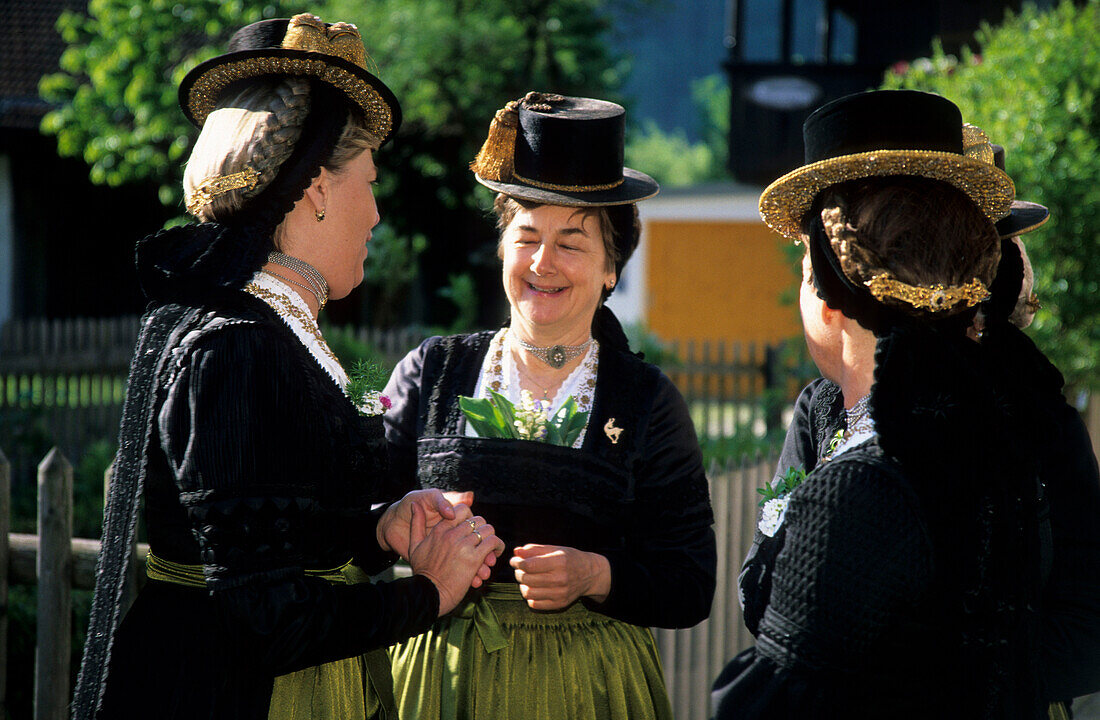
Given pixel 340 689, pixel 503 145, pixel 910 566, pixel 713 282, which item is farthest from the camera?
pixel 713 282

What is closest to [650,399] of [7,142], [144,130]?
[144,130]

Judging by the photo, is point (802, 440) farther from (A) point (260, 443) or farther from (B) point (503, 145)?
(A) point (260, 443)

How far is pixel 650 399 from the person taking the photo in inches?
107

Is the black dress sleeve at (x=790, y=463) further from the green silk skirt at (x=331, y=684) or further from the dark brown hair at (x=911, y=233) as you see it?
the green silk skirt at (x=331, y=684)

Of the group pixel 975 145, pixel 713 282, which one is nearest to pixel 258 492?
pixel 975 145

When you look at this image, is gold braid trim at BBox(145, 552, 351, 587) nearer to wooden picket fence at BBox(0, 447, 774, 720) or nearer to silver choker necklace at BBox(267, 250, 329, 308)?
silver choker necklace at BBox(267, 250, 329, 308)

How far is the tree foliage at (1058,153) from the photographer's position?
5.98 meters

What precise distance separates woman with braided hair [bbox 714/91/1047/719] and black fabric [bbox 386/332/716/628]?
0.67m

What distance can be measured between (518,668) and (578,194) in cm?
126

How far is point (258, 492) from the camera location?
1.79m

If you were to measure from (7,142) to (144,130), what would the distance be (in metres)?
6.93

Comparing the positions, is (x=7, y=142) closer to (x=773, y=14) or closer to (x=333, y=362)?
(x=333, y=362)

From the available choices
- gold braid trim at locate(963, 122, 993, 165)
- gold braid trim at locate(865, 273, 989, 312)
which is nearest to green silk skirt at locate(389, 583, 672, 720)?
gold braid trim at locate(865, 273, 989, 312)

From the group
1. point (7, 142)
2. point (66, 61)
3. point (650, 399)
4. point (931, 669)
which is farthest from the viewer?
point (7, 142)
